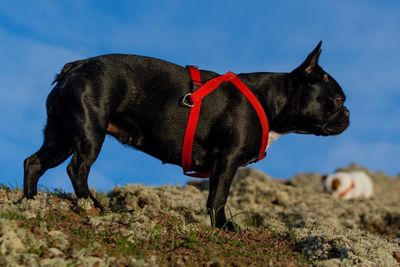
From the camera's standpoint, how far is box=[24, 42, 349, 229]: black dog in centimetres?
759

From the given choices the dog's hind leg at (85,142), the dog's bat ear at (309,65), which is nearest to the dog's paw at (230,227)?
the dog's hind leg at (85,142)

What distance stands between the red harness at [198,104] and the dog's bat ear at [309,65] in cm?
76

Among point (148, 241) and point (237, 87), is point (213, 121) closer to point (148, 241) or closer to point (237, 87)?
point (237, 87)

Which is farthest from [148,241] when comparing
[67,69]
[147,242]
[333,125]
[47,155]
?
[333,125]

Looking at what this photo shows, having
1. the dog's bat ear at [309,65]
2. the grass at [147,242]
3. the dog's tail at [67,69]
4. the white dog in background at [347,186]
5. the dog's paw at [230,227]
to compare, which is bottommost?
the grass at [147,242]

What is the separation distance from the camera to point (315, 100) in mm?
8844

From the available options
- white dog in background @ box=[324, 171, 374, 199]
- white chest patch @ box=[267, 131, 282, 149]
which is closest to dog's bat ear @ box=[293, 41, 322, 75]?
white chest patch @ box=[267, 131, 282, 149]

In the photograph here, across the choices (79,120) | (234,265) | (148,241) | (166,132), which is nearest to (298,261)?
(234,265)

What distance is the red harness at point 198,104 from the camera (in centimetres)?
801

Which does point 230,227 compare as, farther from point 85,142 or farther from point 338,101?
point 338,101

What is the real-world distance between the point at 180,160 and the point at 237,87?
3.55 ft

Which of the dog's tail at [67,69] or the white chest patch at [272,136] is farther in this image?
the white chest patch at [272,136]

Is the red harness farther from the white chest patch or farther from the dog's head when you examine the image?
the dog's head

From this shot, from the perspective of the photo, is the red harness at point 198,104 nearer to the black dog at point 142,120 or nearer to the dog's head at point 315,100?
the black dog at point 142,120
